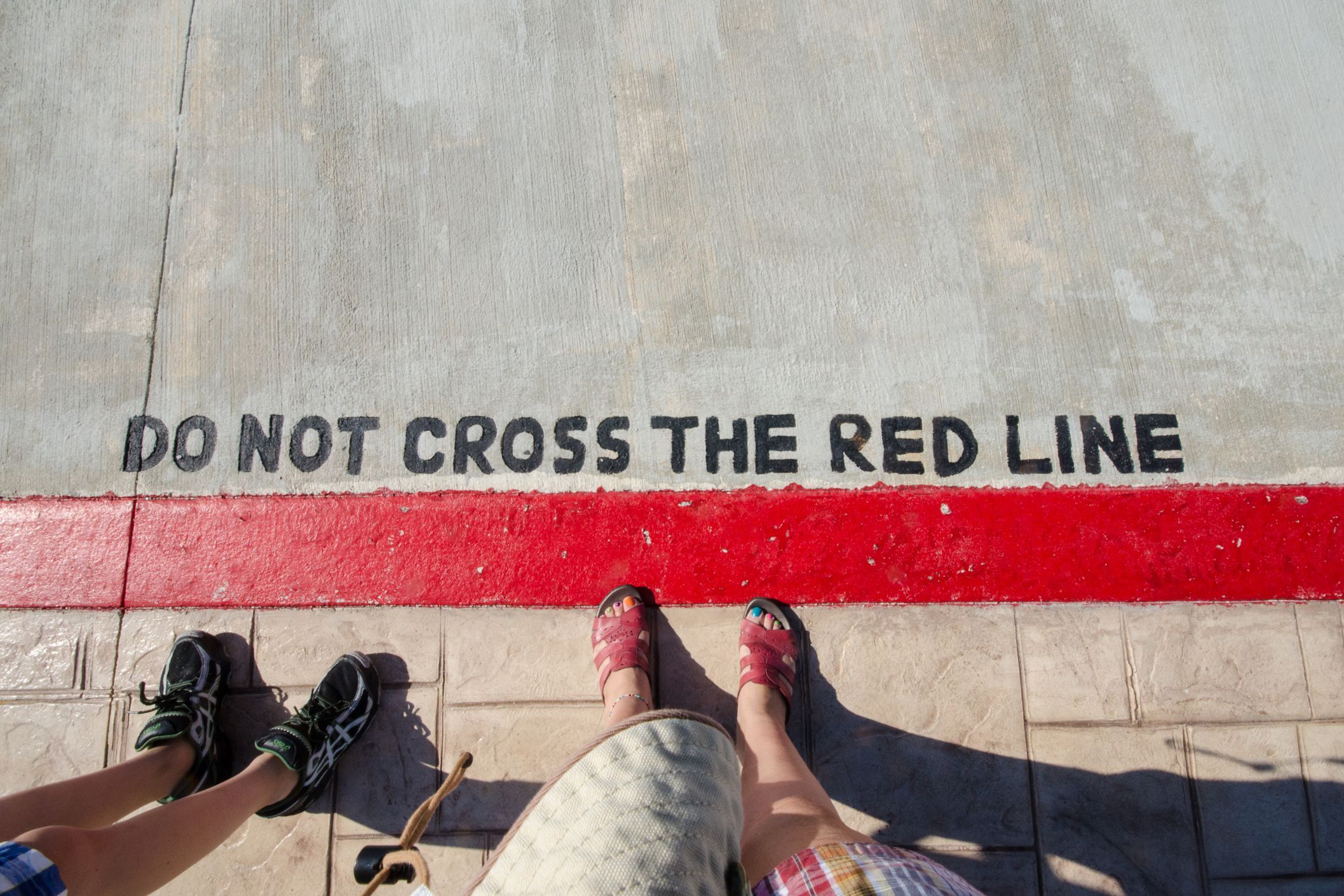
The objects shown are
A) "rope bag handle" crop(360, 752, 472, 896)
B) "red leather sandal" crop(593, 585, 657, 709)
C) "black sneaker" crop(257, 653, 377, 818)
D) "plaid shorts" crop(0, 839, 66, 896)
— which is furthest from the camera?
"red leather sandal" crop(593, 585, 657, 709)

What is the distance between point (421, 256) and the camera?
260 cm

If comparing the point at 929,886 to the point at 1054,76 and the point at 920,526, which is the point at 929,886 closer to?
the point at 920,526

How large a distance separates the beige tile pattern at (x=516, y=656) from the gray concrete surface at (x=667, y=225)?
46 cm

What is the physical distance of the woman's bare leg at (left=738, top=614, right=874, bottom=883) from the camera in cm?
171

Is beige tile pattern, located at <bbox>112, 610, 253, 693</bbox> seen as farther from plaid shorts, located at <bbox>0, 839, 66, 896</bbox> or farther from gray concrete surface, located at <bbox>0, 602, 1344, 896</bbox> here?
plaid shorts, located at <bbox>0, 839, 66, 896</bbox>

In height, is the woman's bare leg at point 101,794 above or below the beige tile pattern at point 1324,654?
below

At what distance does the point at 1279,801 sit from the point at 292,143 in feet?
13.2

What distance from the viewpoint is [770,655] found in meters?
2.24

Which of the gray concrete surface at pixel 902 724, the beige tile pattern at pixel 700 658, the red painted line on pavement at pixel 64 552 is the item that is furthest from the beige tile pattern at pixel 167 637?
the beige tile pattern at pixel 700 658

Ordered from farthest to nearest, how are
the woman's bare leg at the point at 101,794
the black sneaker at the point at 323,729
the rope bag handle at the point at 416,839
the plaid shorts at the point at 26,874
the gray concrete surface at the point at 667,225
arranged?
the gray concrete surface at the point at 667,225
the black sneaker at the point at 323,729
the woman's bare leg at the point at 101,794
the rope bag handle at the point at 416,839
the plaid shorts at the point at 26,874

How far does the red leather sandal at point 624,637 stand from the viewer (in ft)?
7.32

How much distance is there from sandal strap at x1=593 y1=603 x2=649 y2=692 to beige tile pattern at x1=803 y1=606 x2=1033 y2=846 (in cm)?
55

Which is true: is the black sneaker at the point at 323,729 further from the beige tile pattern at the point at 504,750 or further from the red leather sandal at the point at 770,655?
the red leather sandal at the point at 770,655

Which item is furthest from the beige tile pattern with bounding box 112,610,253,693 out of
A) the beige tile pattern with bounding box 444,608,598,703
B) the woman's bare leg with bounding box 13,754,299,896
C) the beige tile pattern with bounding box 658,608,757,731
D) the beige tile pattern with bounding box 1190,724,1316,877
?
the beige tile pattern with bounding box 1190,724,1316,877
